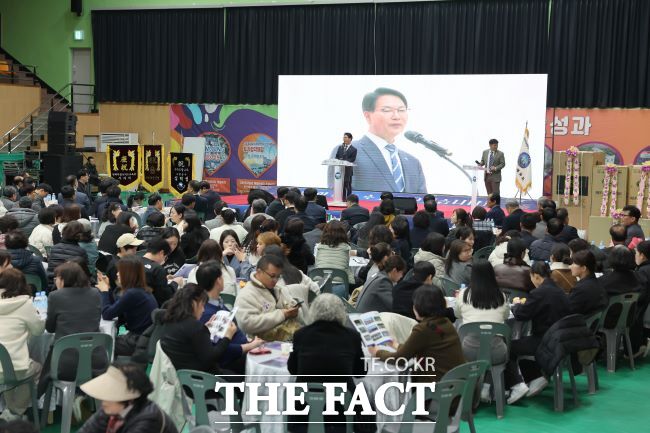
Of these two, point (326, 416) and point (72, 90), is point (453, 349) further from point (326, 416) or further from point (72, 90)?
point (72, 90)

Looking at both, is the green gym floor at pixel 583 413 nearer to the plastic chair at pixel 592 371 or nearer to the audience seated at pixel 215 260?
the plastic chair at pixel 592 371

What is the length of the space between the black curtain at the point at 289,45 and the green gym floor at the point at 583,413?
13.5m

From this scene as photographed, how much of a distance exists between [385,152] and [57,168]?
22.3 ft

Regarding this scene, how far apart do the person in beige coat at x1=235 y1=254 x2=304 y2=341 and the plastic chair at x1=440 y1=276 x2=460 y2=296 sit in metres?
2.12

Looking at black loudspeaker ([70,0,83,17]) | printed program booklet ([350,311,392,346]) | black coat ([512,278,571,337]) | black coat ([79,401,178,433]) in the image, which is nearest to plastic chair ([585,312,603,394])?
black coat ([512,278,571,337])

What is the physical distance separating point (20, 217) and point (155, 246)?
3.85 metres

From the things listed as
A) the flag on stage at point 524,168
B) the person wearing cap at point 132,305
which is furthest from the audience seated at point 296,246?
the flag on stage at point 524,168

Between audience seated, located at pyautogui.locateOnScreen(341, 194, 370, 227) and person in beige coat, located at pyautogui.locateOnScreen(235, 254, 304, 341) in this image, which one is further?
audience seated, located at pyautogui.locateOnScreen(341, 194, 370, 227)

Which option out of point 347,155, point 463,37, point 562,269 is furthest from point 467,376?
point 463,37

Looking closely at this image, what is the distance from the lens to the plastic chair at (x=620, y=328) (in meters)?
7.70

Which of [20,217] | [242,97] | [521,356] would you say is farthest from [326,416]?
[242,97]

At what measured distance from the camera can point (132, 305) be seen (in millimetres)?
6090

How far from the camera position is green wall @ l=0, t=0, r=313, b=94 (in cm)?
2328

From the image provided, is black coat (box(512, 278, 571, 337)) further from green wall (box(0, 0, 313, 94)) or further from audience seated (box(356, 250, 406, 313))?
green wall (box(0, 0, 313, 94))
